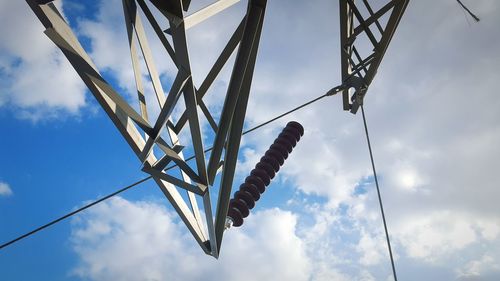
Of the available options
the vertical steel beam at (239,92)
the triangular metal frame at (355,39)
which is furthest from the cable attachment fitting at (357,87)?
the vertical steel beam at (239,92)

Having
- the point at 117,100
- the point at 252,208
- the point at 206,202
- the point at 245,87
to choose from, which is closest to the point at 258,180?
the point at 252,208

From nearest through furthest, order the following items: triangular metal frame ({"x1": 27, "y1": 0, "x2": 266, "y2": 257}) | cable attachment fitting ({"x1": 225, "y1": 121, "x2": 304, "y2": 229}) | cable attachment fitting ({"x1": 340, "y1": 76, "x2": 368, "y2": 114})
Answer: triangular metal frame ({"x1": 27, "y1": 0, "x2": 266, "y2": 257}) → cable attachment fitting ({"x1": 225, "y1": 121, "x2": 304, "y2": 229}) → cable attachment fitting ({"x1": 340, "y1": 76, "x2": 368, "y2": 114})

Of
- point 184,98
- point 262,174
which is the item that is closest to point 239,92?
point 184,98

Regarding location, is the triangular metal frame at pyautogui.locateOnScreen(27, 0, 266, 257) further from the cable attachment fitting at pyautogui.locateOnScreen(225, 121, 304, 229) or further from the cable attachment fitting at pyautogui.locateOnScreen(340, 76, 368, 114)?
the cable attachment fitting at pyautogui.locateOnScreen(340, 76, 368, 114)

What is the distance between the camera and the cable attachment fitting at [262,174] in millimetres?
6207

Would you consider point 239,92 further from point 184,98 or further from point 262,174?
point 262,174

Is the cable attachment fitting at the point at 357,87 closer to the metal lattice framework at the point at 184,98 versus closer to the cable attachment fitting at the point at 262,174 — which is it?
the cable attachment fitting at the point at 262,174

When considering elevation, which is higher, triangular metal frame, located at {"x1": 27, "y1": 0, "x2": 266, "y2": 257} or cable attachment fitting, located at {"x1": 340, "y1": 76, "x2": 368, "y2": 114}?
cable attachment fitting, located at {"x1": 340, "y1": 76, "x2": 368, "y2": 114}

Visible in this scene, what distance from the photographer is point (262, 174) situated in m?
6.90

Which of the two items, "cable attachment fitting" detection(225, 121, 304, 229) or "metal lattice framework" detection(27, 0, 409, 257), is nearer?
"metal lattice framework" detection(27, 0, 409, 257)

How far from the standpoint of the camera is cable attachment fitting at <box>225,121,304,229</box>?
6.21 metres

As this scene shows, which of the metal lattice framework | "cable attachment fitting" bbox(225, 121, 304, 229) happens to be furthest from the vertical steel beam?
"cable attachment fitting" bbox(225, 121, 304, 229)

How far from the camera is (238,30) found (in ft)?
16.2

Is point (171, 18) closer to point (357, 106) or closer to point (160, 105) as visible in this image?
point (160, 105)
